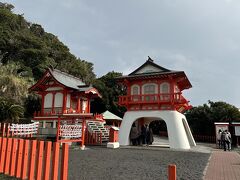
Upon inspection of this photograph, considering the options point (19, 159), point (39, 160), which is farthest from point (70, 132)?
point (39, 160)

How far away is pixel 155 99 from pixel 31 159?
16030 millimetres

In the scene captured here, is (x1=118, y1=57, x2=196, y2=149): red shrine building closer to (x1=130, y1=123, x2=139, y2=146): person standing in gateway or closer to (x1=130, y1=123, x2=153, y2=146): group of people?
(x1=130, y1=123, x2=139, y2=146): person standing in gateway

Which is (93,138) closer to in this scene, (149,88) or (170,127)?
(149,88)

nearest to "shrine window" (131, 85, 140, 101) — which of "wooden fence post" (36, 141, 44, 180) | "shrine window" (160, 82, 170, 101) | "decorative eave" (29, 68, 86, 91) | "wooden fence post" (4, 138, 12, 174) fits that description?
"shrine window" (160, 82, 170, 101)

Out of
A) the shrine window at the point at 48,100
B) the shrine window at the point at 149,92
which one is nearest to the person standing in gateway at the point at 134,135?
the shrine window at the point at 149,92

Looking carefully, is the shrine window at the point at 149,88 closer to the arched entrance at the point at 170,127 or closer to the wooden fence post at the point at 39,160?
the arched entrance at the point at 170,127

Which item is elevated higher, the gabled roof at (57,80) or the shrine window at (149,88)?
the gabled roof at (57,80)

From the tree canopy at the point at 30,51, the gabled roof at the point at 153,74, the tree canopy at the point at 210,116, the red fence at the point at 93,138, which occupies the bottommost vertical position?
the red fence at the point at 93,138

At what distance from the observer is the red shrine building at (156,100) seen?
65.2ft

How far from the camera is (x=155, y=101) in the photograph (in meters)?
20.5

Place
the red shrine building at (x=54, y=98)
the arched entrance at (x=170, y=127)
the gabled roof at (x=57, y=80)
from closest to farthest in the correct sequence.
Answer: the arched entrance at (x=170, y=127) → the red shrine building at (x=54, y=98) → the gabled roof at (x=57, y=80)

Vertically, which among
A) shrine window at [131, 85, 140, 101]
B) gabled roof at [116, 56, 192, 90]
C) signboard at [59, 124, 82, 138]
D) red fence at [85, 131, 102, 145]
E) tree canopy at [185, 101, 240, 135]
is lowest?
red fence at [85, 131, 102, 145]

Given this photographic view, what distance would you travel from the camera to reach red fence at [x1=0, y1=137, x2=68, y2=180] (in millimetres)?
5418

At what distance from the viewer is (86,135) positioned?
72.0ft
